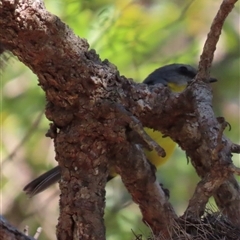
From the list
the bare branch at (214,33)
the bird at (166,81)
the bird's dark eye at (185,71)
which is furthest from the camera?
the bird's dark eye at (185,71)

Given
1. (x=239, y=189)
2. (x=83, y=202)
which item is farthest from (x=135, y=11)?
(x=83, y=202)

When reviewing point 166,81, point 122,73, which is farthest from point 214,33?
point 122,73

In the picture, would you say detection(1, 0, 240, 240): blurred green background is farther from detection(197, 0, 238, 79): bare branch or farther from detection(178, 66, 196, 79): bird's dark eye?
detection(197, 0, 238, 79): bare branch

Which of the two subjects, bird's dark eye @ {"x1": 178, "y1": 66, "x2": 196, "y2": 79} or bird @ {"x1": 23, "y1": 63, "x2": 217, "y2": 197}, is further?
bird's dark eye @ {"x1": 178, "y1": 66, "x2": 196, "y2": 79}

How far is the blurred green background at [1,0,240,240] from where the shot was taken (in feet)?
8.91

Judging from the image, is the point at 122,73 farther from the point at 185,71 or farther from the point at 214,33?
the point at 214,33

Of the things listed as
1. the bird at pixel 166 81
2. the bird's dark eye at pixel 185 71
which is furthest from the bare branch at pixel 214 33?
the bird's dark eye at pixel 185 71

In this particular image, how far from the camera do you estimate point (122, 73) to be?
2771 millimetres

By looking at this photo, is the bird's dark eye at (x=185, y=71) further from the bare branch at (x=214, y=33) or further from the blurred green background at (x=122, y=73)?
the bare branch at (x=214, y=33)

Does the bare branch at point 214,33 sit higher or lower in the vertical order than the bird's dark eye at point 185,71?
lower

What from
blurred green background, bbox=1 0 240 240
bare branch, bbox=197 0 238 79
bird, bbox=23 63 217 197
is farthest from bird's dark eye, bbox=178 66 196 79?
bare branch, bbox=197 0 238 79

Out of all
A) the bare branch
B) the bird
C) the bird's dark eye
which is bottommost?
the bare branch

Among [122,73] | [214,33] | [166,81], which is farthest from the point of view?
[122,73]

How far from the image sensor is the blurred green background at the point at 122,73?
107 inches
